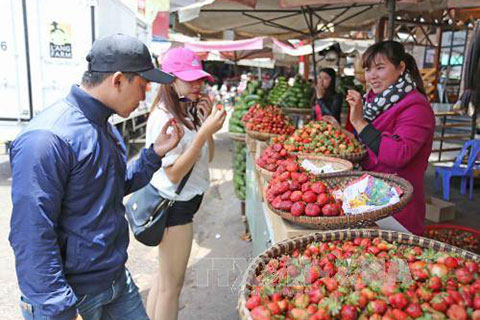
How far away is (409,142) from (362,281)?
46.7 inches

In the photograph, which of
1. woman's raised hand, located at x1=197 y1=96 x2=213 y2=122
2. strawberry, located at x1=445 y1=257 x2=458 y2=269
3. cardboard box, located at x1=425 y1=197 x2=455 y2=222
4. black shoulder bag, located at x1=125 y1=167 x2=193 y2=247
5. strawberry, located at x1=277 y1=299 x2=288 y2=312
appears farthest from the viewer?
cardboard box, located at x1=425 y1=197 x2=455 y2=222

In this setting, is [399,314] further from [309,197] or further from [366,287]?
[309,197]

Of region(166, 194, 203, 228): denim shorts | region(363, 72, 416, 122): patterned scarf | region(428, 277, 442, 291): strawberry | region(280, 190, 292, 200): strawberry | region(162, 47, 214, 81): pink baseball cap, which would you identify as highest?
region(162, 47, 214, 81): pink baseball cap

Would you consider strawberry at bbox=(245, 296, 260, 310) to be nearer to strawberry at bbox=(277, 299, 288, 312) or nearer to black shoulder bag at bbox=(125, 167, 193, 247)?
strawberry at bbox=(277, 299, 288, 312)

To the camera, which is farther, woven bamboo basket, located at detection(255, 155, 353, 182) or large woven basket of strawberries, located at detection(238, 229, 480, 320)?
woven bamboo basket, located at detection(255, 155, 353, 182)

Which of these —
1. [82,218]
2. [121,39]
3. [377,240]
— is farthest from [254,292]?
[121,39]

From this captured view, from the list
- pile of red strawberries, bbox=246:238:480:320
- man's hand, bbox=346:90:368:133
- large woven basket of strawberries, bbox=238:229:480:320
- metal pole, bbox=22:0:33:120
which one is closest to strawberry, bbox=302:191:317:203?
large woven basket of strawberries, bbox=238:229:480:320

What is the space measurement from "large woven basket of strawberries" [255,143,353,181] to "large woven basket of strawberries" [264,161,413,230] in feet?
1.47

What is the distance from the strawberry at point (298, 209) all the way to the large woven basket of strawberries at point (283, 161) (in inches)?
27.8

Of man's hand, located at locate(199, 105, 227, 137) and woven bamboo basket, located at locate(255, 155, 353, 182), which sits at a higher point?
man's hand, located at locate(199, 105, 227, 137)

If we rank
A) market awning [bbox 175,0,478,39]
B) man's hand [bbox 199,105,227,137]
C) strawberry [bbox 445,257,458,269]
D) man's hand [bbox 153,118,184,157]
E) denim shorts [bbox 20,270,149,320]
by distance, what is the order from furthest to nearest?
market awning [bbox 175,0,478,39] < man's hand [bbox 199,105,227,137] < man's hand [bbox 153,118,184,157] < denim shorts [bbox 20,270,149,320] < strawberry [bbox 445,257,458,269]

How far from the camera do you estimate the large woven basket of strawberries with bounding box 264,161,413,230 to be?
1969 millimetres

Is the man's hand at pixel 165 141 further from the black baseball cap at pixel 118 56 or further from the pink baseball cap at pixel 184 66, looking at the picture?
the black baseball cap at pixel 118 56

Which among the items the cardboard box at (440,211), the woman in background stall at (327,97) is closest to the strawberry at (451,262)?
the cardboard box at (440,211)
